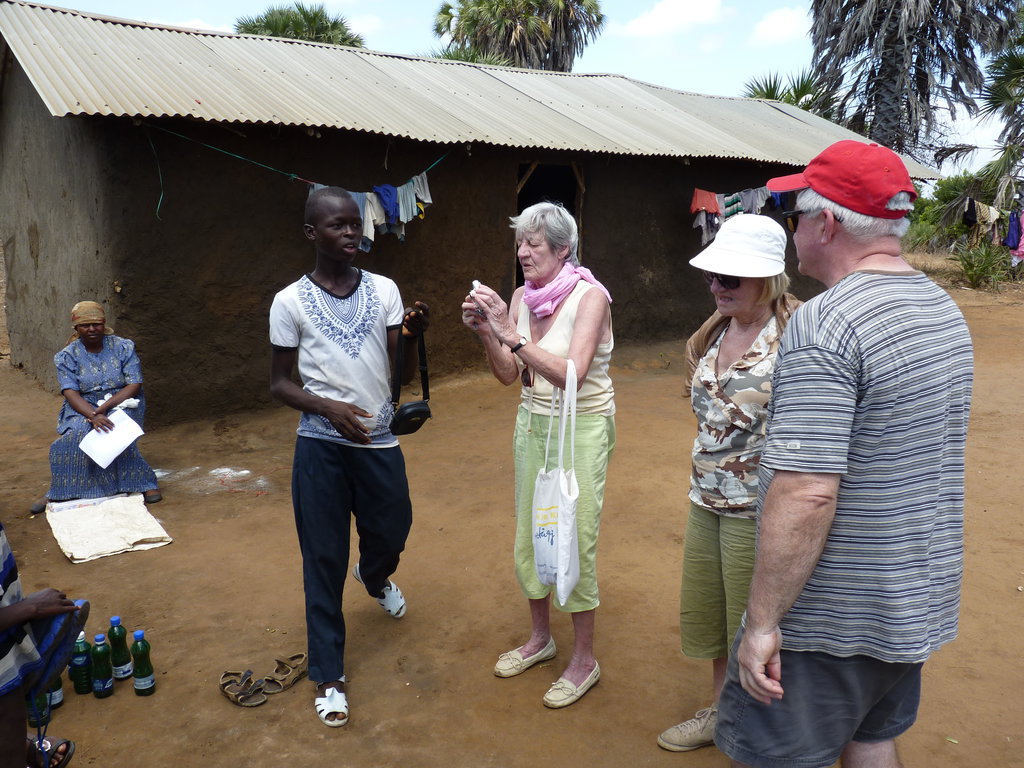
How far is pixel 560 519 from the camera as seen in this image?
265cm

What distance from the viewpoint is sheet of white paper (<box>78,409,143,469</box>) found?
504 centimetres

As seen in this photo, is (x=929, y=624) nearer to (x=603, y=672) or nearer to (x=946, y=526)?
(x=946, y=526)

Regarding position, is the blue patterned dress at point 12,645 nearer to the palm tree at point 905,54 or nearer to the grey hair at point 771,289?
the grey hair at point 771,289

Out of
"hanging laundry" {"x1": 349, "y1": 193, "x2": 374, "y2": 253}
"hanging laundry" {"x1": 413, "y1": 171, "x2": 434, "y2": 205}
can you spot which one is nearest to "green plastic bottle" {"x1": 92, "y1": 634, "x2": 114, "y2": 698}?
"hanging laundry" {"x1": 349, "y1": 193, "x2": 374, "y2": 253}

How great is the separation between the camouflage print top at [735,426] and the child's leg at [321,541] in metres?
1.34

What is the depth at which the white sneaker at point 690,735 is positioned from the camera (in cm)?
279

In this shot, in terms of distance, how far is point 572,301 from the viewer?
2879 millimetres

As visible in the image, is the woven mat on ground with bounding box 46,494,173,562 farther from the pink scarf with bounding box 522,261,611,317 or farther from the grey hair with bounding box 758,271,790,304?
the grey hair with bounding box 758,271,790,304

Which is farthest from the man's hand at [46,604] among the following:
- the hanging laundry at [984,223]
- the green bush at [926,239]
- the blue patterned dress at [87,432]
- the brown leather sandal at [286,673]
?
the green bush at [926,239]

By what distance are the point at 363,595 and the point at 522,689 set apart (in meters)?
1.13

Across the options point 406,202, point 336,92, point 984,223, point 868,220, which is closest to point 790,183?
point 868,220

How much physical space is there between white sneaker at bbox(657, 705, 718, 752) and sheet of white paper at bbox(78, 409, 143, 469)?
150 inches

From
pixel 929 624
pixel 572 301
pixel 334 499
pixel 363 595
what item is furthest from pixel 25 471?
pixel 929 624

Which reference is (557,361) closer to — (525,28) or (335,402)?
(335,402)
